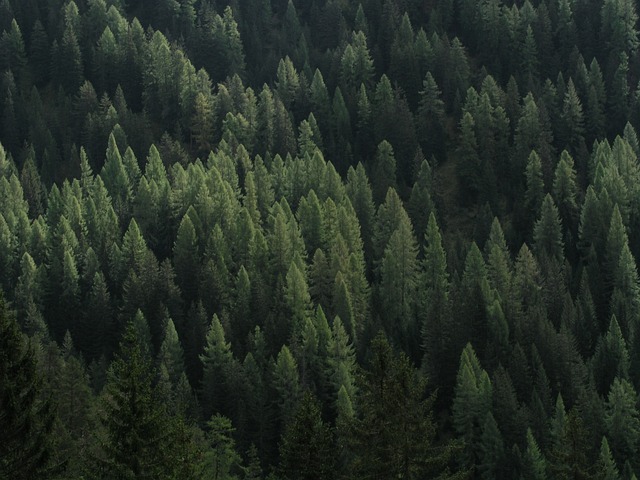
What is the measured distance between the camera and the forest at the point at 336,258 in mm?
112812

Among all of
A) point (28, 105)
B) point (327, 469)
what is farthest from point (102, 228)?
point (327, 469)

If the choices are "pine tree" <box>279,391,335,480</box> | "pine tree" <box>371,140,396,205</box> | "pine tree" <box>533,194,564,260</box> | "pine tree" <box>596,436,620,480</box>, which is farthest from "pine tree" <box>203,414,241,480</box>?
"pine tree" <box>371,140,396,205</box>

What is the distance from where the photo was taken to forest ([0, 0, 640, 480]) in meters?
113

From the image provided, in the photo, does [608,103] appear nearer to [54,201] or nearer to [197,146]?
[197,146]

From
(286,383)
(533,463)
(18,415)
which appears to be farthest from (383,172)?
(18,415)

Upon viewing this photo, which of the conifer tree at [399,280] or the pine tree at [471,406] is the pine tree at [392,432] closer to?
the pine tree at [471,406]

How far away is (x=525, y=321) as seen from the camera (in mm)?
129750

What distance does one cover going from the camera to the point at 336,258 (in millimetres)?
141875

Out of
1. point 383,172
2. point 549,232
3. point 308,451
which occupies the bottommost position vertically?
point 308,451

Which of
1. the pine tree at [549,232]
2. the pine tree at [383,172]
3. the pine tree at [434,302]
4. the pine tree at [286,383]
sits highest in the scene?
the pine tree at [383,172]

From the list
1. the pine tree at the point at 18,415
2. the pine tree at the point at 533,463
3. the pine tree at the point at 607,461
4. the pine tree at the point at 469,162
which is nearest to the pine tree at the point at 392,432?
the pine tree at the point at 18,415

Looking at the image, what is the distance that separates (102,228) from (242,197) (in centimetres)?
2095

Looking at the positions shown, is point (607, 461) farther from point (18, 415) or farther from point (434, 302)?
point (18, 415)

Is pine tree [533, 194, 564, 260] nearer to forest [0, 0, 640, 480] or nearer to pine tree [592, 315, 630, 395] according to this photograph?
forest [0, 0, 640, 480]
